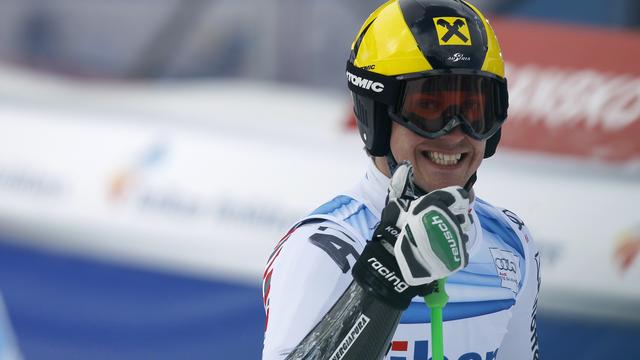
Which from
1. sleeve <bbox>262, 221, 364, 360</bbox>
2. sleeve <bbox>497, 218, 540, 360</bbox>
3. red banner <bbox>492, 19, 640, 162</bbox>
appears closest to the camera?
sleeve <bbox>262, 221, 364, 360</bbox>

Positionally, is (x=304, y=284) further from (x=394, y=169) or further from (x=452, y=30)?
(x=452, y=30)

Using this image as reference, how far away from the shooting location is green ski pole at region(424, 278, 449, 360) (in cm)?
176

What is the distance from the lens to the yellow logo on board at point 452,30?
192 cm

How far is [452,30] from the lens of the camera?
1.93 m

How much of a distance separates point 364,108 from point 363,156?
93.5 inches

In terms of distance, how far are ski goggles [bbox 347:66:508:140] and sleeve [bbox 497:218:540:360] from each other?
0.36 metres

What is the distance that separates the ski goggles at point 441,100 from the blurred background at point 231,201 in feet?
6.93

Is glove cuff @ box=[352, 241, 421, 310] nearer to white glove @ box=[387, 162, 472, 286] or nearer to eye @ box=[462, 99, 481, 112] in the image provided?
white glove @ box=[387, 162, 472, 286]

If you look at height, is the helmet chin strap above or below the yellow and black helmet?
below

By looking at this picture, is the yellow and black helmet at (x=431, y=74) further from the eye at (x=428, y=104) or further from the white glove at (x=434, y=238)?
the white glove at (x=434, y=238)

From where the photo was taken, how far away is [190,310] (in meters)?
4.43

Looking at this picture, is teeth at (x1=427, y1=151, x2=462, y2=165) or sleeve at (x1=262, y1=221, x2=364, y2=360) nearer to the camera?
sleeve at (x1=262, y1=221, x2=364, y2=360)

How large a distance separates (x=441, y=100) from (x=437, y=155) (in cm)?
11

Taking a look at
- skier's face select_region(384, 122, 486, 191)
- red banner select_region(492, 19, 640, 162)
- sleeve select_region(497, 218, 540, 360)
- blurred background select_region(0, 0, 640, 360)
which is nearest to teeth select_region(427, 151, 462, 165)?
skier's face select_region(384, 122, 486, 191)
